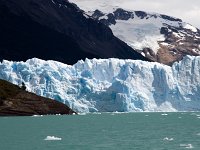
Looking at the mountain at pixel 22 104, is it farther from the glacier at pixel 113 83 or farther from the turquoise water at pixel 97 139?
the turquoise water at pixel 97 139

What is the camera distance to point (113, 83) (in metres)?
125

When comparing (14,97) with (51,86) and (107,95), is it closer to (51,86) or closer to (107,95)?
(51,86)

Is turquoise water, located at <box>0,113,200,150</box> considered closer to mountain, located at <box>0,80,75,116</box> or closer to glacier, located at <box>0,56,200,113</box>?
mountain, located at <box>0,80,75,116</box>

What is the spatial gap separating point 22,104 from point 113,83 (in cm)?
2479

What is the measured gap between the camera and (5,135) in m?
61.1

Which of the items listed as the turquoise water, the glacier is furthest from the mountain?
the turquoise water

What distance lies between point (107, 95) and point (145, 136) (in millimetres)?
64880

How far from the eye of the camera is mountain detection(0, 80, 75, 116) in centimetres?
10650

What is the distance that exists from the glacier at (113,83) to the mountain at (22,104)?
10.5 meters

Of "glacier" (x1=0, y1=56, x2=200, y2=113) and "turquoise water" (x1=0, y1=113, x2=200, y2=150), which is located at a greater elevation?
"glacier" (x1=0, y1=56, x2=200, y2=113)

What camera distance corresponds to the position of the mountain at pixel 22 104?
106 metres

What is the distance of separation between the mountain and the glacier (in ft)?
34.6

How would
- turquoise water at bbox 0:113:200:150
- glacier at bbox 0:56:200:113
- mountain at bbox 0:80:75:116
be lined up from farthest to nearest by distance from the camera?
glacier at bbox 0:56:200:113 → mountain at bbox 0:80:75:116 → turquoise water at bbox 0:113:200:150

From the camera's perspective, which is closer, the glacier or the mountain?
the mountain
